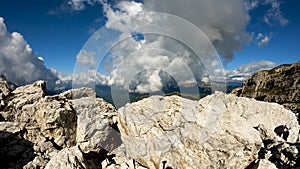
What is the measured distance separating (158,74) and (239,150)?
755 inches

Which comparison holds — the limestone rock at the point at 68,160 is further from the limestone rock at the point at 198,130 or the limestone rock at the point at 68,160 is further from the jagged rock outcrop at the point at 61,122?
the limestone rock at the point at 198,130

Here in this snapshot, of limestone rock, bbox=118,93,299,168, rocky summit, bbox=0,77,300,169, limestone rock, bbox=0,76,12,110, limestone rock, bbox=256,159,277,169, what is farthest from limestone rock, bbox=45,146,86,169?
limestone rock, bbox=0,76,12,110

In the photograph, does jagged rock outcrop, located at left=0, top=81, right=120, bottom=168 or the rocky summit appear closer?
the rocky summit

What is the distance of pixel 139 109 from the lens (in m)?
26.2

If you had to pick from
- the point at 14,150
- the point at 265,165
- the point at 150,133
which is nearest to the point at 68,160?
the point at 150,133

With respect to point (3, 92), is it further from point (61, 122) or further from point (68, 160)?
point (68, 160)

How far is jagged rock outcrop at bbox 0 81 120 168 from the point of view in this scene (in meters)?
26.2

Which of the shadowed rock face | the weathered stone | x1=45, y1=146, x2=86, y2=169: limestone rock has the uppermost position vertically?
the shadowed rock face

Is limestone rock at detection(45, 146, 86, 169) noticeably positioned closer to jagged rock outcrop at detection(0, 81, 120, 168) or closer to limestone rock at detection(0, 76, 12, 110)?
jagged rock outcrop at detection(0, 81, 120, 168)

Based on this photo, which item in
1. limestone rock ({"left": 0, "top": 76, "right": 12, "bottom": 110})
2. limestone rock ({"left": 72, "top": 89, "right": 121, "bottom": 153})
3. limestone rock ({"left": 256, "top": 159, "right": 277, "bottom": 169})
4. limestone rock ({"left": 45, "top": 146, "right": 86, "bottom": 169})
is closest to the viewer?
limestone rock ({"left": 256, "top": 159, "right": 277, "bottom": 169})

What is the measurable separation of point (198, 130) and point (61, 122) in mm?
16396

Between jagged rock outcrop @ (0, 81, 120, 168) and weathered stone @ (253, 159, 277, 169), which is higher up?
jagged rock outcrop @ (0, 81, 120, 168)

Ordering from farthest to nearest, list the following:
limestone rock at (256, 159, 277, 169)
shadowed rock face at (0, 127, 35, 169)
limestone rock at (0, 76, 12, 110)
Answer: limestone rock at (0, 76, 12, 110)
shadowed rock face at (0, 127, 35, 169)
limestone rock at (256, 159, 277, 169)

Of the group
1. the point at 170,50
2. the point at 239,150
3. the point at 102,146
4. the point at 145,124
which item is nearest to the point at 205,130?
the point at 239,150
